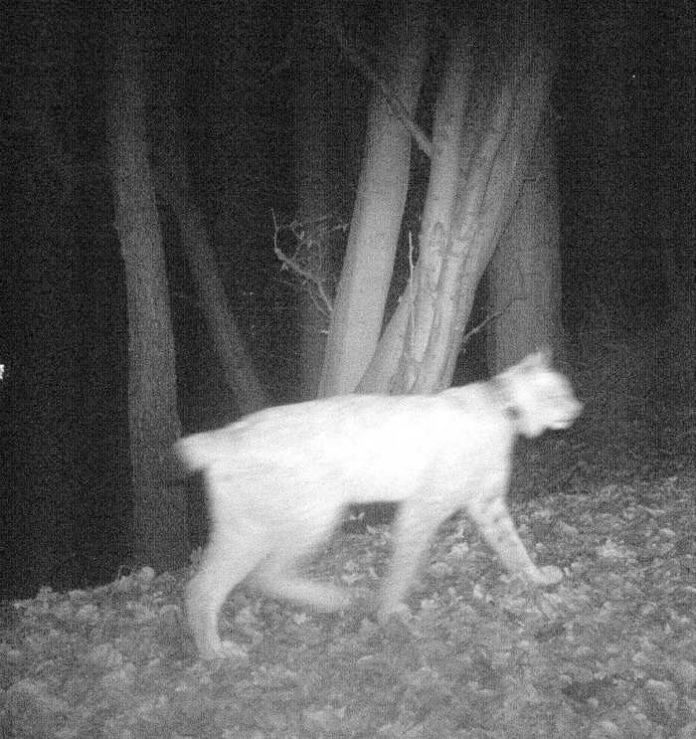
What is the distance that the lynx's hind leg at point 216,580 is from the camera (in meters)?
5.17

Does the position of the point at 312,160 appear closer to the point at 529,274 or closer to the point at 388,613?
the point at 529,274

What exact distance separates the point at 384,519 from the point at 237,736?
19.2ft

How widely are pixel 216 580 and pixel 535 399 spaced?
2.27m

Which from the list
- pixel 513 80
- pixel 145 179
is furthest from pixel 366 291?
pixel 145 179

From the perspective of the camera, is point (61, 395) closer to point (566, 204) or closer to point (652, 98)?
point (566, 204)

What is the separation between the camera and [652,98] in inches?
917

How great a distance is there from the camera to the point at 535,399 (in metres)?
5.86

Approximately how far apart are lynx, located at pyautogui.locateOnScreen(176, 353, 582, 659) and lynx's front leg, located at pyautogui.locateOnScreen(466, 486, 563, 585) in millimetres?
20

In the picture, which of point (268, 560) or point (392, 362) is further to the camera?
point (392, 362)

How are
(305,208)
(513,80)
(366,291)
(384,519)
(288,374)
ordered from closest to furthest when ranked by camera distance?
(513,80)
(366,291)
(384,519)
(305,208)
(288,374)

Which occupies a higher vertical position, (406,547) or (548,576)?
(406,547)

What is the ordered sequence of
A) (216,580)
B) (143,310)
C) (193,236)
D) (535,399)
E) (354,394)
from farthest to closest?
(193,236) → (143,310) → (354,394) → (535,399) → (216,580)

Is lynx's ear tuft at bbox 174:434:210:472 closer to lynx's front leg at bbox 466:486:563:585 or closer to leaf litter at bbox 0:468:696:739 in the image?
leaf litter at bbox 0:468:696:739

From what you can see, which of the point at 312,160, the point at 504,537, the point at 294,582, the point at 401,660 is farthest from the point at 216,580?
the point at 312,160
